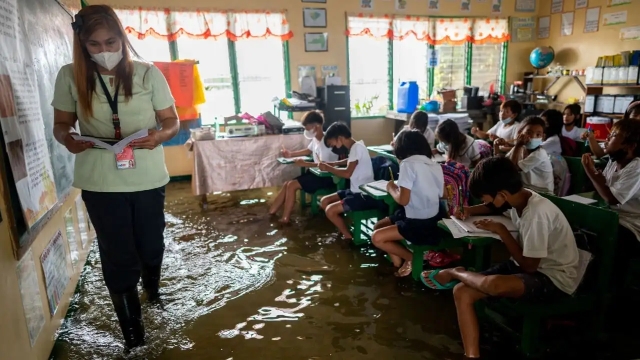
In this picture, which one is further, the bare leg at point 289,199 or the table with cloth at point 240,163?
the table with cloth at point 240,163

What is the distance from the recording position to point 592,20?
234 inches

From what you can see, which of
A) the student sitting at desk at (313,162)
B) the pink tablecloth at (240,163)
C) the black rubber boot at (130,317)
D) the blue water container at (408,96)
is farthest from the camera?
the blue water container at (408,96)

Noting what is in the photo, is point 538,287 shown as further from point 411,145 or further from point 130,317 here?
point 130,317

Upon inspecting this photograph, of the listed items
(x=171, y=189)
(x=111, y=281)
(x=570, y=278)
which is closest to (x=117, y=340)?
(x=111, y=281)

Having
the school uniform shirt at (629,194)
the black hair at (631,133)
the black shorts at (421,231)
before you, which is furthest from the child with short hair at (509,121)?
the black shorts at (421,231)

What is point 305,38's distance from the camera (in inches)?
231

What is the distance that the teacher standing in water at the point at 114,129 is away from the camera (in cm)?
171

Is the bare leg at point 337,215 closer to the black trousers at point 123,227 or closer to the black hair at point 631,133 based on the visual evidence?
the black trousers at point 123,227

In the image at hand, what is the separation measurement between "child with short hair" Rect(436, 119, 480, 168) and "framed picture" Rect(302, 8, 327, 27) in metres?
3.32

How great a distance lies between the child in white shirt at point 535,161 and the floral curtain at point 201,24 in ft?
12.7

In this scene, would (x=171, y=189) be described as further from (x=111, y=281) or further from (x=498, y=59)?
(x=498, y=59)

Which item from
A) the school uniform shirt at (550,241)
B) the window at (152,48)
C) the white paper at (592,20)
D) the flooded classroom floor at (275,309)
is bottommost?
the flooded classroom floor at (275,309)

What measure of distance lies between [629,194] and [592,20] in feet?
16.4

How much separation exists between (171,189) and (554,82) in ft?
19.5
